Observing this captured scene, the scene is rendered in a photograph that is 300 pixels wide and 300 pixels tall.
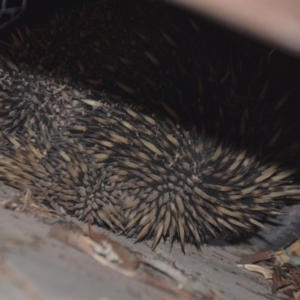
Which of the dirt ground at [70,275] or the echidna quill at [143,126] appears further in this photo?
the echidna quill at [143,126]

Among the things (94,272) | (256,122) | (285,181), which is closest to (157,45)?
(256,122)

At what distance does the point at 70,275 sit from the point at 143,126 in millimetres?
879

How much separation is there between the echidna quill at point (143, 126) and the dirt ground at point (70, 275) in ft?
0.88

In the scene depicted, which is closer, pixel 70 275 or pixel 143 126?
pixel 70 275

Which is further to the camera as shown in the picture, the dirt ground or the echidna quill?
the echidna quill

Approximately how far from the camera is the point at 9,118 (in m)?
2.25

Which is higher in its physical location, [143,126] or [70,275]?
[143,126]

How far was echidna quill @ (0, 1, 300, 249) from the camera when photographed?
1.98 metres

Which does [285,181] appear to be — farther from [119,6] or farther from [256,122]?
[119,6]

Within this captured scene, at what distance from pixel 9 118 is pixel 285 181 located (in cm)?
121

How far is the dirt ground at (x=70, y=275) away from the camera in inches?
44.8

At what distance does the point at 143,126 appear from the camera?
2.01m

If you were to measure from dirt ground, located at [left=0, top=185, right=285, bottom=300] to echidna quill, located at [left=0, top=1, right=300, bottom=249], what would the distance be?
268 millimetres

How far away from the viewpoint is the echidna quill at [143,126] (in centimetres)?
198
